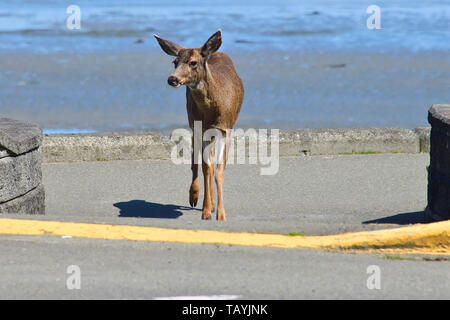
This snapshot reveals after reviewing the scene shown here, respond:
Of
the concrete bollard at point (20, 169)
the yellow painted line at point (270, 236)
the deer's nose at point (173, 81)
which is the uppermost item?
the deer's nose at point (173, 81)

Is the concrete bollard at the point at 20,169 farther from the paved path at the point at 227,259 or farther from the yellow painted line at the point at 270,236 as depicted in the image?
the yellow painted line at the point at 270,236

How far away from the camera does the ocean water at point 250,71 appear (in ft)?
52.0

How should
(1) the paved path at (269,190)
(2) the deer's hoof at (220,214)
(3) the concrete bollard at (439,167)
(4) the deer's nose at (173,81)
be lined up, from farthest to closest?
(1) the paved path at (269,190)
(2) the deer's hoof at (220,214)
(4) the deer's nose at (173,81)
(3) the concrete bollard at (439,167)

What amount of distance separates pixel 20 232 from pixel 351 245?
2.42 meters

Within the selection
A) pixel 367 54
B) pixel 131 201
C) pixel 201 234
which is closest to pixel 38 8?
pixel 367 54

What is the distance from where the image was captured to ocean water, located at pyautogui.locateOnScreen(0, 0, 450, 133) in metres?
15.9

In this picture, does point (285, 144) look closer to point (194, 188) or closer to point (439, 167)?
point (194, 188)

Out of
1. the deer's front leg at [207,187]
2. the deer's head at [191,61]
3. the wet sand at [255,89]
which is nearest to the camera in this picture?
the deer's head at [191,61]

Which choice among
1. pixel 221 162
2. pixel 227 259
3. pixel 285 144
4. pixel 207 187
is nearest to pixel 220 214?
pixel 207 187

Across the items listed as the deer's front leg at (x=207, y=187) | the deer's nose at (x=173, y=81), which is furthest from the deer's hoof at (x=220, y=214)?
the deer's nose at (x=173, y=81)

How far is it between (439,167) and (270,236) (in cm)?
199

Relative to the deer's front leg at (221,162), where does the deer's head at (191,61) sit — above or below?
above

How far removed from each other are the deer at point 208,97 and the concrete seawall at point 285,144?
6.31 feet

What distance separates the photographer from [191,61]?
296 inches
